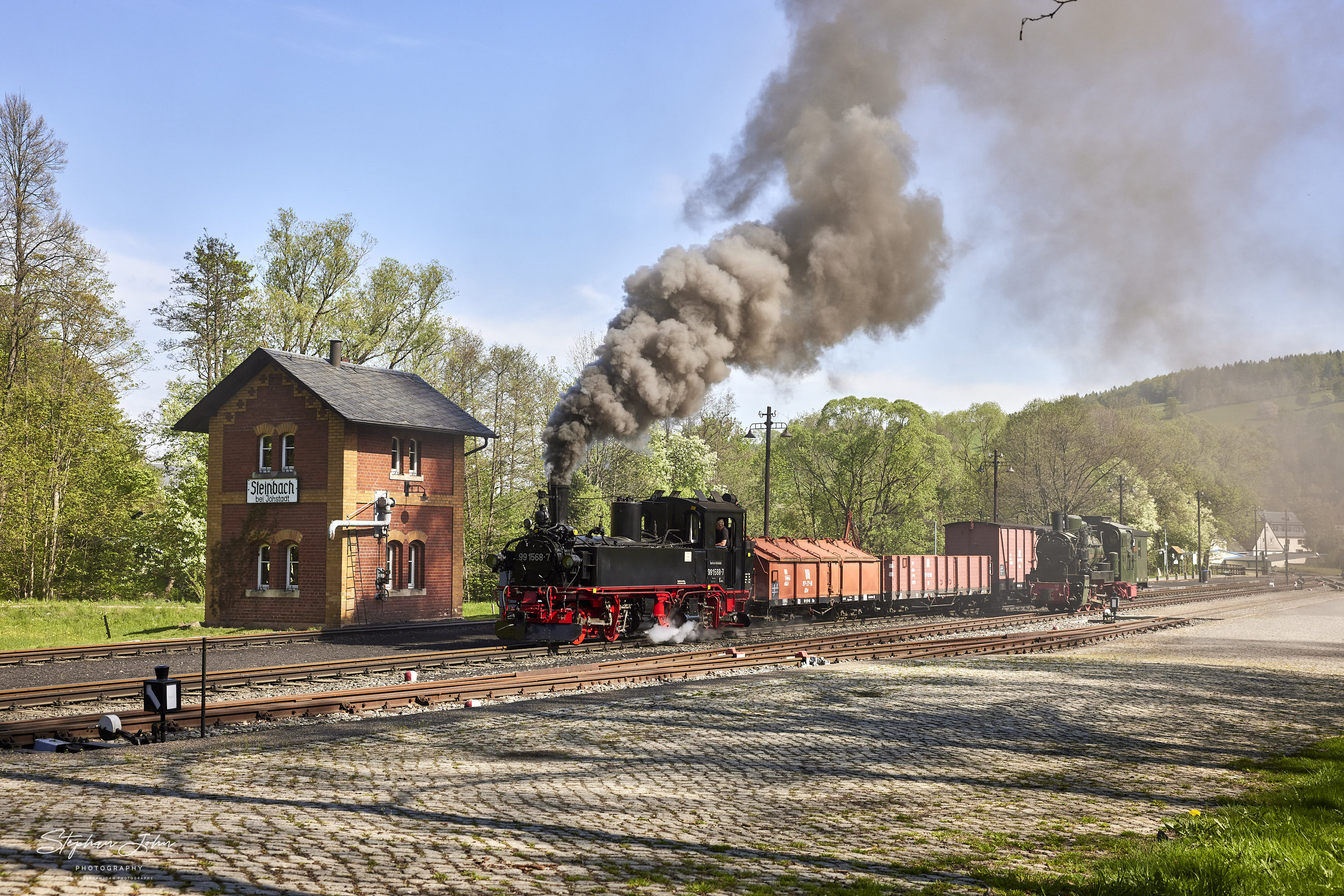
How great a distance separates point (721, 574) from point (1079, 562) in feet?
60.7

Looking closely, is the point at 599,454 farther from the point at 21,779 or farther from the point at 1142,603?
the point at 21,779

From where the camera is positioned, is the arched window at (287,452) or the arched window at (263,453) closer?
the arched window at (287,452)

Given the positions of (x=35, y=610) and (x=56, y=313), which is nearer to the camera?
(x=35, y=610)

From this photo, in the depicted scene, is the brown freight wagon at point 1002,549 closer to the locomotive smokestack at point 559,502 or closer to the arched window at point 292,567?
the locomotive smokestack at point 559,502

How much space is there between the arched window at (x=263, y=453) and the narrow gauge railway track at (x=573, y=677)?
1522 centimetres

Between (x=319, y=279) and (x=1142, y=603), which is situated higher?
(x=319, y=279)

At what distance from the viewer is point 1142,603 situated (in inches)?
1603

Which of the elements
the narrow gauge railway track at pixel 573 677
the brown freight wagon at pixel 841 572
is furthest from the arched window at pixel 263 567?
the brown freight wagon at pixel 841 572

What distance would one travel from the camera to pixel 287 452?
2789 centimetres

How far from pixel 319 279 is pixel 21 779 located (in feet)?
120

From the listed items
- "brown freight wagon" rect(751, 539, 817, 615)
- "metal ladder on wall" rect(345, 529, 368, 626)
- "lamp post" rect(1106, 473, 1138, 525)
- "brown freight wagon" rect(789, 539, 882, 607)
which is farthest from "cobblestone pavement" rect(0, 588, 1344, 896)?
"lamp post" rect(1106, 473, 1138, 525)

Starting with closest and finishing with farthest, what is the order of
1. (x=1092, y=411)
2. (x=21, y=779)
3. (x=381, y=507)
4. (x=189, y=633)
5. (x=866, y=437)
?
(x=21, y=779)
(x=189, y=633)
(x=381, y=507)
(x=866, y=437)
(x=1092, y=411)

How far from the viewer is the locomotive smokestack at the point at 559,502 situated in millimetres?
19047

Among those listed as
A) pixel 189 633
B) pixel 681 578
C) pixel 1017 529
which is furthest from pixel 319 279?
pixel 1017 529
